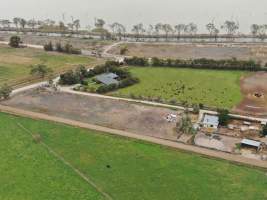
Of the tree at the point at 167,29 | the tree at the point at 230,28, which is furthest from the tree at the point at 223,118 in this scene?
the tree at the point at 167,29

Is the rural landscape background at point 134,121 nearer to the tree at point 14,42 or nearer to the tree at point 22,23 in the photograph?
the tree at point 14,42

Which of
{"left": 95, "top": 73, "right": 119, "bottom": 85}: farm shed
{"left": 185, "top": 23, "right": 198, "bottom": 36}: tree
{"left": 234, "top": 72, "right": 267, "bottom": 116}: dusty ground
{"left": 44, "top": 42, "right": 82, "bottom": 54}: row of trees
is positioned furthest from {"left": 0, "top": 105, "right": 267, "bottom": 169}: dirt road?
{"left": 185, "top": 23, "right": 198, "bottom": 36}: tree

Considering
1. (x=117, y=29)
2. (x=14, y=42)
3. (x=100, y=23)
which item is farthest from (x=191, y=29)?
(x=14, y=42)

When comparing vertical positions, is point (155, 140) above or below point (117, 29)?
below

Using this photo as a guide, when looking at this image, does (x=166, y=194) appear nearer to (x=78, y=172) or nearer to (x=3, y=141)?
(x=78, y=172)

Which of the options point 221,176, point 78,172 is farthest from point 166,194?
point 78,172

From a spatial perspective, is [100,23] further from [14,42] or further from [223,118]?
[223,118]

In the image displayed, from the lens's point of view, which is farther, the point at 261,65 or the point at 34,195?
the point at 261,65
